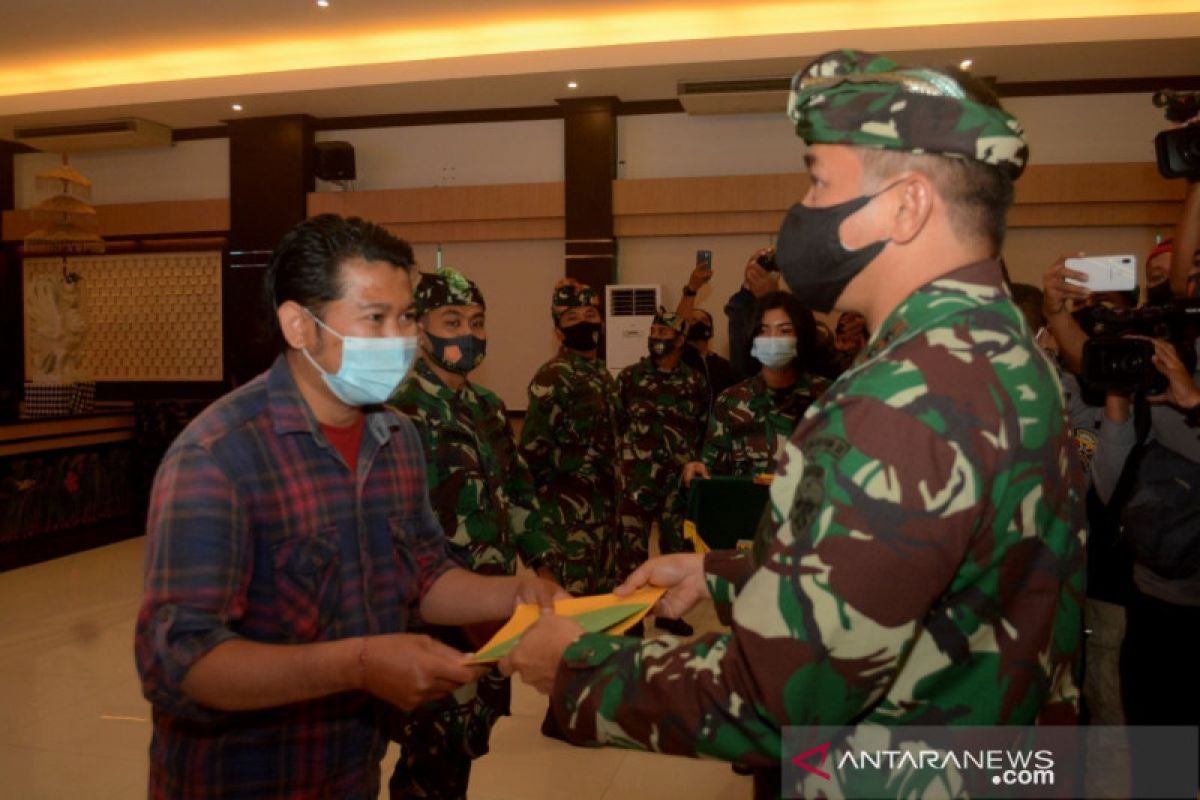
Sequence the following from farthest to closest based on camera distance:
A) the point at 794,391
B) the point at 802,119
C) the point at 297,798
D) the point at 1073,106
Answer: the point at 1073,106, the point at 794,391, the point at 297,798, the point at 802,119

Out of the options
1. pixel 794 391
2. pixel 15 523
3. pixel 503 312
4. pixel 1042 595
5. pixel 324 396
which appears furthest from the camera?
pixel 503 312

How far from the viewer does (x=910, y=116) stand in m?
1.10

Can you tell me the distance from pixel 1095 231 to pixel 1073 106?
3.46ft

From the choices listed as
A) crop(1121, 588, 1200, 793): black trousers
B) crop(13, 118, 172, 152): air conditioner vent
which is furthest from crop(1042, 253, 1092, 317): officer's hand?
crop(13, 118, 172, 152): air conditioner vent

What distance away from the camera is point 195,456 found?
1361 millimetres

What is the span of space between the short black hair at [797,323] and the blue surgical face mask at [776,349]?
0.04 meters

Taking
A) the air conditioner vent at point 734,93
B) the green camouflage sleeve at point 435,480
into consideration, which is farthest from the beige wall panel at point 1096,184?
the green camouflage sleeve at point 435,480

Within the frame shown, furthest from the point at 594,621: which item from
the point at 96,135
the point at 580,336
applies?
the point at 96,135

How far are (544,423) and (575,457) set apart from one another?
0.23 meters

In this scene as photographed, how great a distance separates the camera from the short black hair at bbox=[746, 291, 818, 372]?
3770 mm

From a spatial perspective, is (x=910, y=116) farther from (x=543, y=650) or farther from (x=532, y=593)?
(x=532, y=593)

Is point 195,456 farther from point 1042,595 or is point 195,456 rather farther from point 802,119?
point 1042,595

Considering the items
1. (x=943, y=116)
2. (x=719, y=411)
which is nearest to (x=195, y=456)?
(x=943, y=116)

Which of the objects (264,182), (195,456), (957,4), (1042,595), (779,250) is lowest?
(1042,595)
